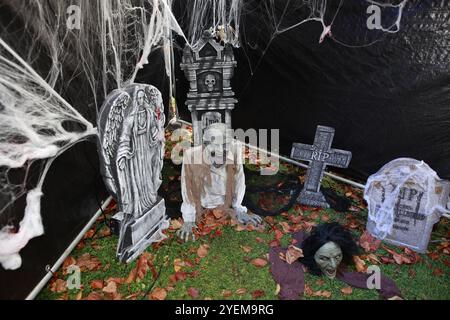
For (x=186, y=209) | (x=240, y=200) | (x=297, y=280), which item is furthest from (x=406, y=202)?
(x=186, y=209)

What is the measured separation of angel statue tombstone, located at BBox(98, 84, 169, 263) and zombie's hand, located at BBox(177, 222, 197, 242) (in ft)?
0.79

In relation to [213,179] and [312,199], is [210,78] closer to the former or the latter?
[213,179]

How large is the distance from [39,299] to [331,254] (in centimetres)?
297

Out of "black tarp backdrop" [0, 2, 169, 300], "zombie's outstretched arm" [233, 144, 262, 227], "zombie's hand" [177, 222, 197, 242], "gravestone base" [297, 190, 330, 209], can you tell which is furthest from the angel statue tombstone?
"gravestone base" [297, 190, 330, 209]

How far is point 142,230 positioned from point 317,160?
2.64 meters

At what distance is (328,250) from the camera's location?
10.4ft

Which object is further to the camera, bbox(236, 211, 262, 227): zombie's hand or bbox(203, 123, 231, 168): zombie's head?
bbox(236, 211, 262, 227): zombie's hand

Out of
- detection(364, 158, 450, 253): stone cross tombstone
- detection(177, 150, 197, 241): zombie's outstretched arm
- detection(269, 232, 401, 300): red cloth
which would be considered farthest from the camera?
detection(177, 150, 197, 241): zombie's outstretched arm

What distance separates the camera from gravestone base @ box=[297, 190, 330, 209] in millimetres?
4527

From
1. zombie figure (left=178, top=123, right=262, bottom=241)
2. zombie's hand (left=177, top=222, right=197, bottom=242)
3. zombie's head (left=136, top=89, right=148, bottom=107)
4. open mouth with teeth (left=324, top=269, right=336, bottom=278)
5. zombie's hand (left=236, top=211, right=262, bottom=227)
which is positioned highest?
zombie's head (left=136, top=89, right=148, bottom=107)

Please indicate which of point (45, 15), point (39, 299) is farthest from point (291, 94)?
point (39, 299)

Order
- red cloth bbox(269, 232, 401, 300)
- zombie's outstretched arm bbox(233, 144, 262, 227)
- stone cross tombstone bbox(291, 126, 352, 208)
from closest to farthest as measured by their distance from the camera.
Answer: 1. red cloth bbox(269, 232, 401, 300)
2. zombie's outstretched arm bbox(233, 144, 262, 227)
3. stone cross tombstone bbox(291, 126, 352, 208)

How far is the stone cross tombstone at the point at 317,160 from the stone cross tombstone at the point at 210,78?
4.11 ft

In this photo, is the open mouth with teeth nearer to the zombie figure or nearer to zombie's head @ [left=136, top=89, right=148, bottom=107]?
the zombie figure
